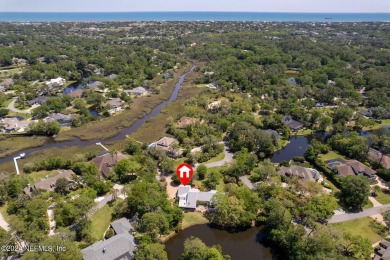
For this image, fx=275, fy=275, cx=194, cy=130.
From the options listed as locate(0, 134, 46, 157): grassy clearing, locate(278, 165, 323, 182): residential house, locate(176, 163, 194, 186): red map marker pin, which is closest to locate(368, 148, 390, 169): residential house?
locate(278, 165, 323, 182): residential house

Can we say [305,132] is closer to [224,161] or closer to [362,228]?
[224,161]

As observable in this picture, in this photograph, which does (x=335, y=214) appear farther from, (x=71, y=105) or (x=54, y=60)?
(x=54, y=60)

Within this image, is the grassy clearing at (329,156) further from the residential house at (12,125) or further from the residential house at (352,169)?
the residential house at (12,125)

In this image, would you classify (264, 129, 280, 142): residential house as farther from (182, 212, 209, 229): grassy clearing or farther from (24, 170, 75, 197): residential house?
(24, 170, 75, 197): residential house

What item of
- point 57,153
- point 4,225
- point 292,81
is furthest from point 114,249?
point 292,81

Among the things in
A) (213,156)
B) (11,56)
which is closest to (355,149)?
(213,156)
